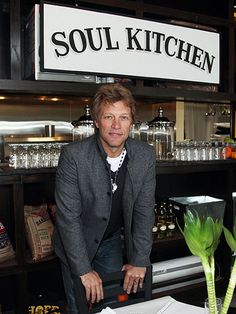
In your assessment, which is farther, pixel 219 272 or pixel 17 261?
pixel 219 272

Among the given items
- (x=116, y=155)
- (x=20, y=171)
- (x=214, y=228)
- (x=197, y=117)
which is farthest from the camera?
(x=197, y=117)

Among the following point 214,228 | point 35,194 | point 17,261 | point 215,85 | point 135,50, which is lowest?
point 17,261

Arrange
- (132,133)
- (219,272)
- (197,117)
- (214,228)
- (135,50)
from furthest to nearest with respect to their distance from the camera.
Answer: (197,117) < (219,272) < (132,133) < (135,50) < (214,228)

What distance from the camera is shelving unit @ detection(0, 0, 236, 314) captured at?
193cm

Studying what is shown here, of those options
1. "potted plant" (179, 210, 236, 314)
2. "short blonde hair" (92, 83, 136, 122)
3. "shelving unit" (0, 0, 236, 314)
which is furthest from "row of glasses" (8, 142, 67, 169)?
"potted plant" (179, 210, 236, 314)

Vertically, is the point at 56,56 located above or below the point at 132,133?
above

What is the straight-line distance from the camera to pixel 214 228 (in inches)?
34.0

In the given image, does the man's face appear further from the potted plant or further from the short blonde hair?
the potted plant

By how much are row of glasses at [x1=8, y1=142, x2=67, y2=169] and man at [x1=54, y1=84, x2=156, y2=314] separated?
404 mm

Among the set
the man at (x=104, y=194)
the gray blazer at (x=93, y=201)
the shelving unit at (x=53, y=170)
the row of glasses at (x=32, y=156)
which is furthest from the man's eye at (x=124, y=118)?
the row of glasses at (x=32, y=156)

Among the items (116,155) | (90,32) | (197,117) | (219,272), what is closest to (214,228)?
(116,155)

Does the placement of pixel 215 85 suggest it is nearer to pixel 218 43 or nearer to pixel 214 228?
pixel 218 43

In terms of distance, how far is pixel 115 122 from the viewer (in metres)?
1.62

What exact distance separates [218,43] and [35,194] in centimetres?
167
